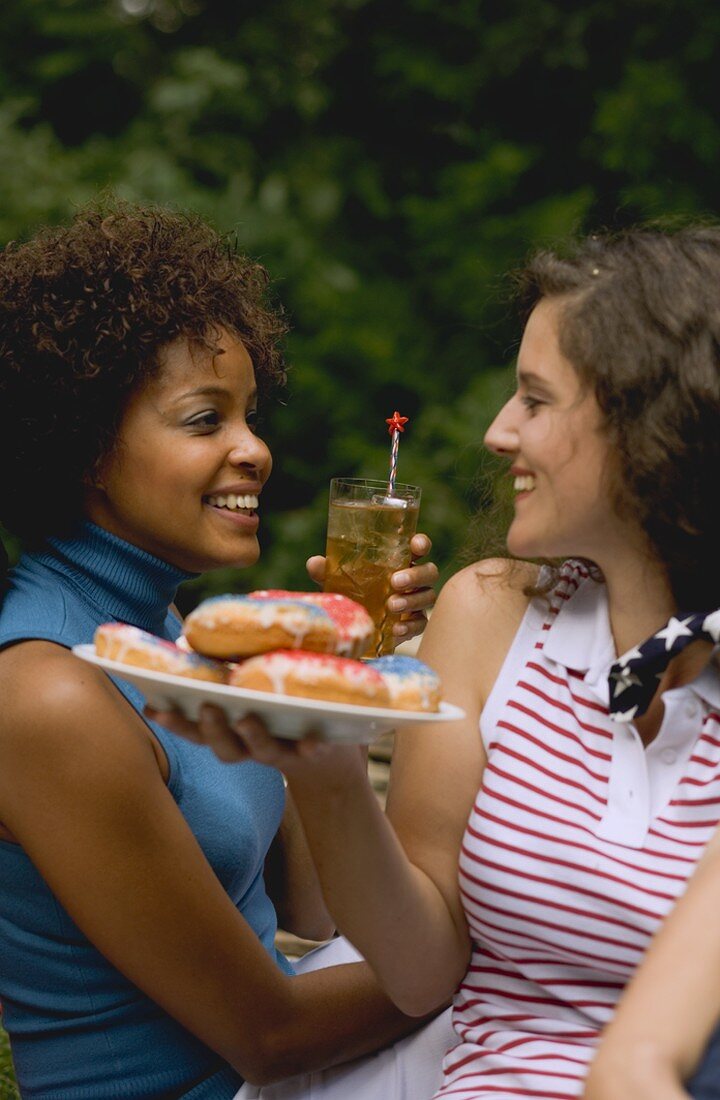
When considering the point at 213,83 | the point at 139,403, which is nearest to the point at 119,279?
the point at 139,403

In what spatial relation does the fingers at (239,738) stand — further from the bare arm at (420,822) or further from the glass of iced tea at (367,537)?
the glass of iced tea at (367,537)

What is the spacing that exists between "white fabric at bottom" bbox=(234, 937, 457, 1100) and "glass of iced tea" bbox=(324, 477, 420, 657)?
2.27 ft

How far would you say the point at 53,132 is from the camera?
5.80m

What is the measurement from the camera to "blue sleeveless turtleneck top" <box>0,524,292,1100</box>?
1.96m

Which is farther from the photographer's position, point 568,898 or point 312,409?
point 312,409

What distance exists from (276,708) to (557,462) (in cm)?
62

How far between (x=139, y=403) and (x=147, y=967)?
34.0 inches

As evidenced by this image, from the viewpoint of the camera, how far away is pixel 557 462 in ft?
5.73

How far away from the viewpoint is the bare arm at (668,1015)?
1.29m

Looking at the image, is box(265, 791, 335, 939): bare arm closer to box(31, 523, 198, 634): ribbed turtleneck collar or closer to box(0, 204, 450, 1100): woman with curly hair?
box(0, 204, 450, 1100): woman with curly hair

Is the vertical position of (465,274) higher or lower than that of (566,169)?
lower

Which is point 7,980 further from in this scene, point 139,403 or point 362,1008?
point 139,403

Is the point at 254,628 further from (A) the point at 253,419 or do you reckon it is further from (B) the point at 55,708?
(A) the point at 253,419

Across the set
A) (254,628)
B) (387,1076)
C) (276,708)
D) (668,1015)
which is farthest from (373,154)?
(668,1015)
